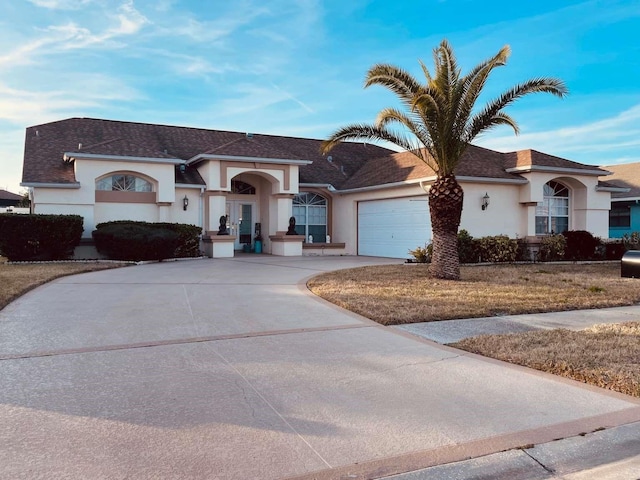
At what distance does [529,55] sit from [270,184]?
1223 centimetres

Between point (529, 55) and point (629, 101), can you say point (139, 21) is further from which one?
point (629, 101)

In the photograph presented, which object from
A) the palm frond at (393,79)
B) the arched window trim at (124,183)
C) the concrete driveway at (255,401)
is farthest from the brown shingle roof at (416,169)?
the concrete driveway at (255,401)

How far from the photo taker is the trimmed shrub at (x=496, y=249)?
19141 mm

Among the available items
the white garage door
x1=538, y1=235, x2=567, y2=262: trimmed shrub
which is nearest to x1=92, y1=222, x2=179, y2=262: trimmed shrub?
the white garage door

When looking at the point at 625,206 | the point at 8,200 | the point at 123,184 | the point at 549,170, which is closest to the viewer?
the point at 123,184

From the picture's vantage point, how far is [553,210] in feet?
75.2

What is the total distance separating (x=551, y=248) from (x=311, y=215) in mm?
11213

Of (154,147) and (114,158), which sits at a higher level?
(154,147)

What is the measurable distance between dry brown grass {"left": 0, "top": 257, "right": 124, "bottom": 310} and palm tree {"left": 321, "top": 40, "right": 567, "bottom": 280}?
9565 millimetres

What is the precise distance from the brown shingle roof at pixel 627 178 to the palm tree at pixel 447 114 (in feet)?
56.6

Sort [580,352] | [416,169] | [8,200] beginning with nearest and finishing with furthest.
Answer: [580,352] < [416,169] < [8,200]

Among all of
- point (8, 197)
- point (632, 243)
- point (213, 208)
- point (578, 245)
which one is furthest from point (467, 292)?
point (8, 197)

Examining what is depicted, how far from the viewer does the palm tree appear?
13234 mm

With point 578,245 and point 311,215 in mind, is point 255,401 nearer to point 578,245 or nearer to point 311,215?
point 578,245
